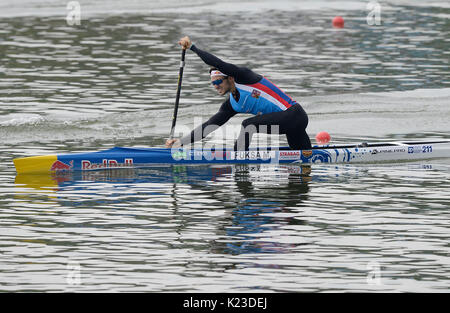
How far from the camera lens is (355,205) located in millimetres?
13180

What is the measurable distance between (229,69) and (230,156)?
5.27 ft

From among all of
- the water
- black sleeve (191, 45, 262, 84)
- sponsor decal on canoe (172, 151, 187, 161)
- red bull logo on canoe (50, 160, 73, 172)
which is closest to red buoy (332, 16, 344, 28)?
the water

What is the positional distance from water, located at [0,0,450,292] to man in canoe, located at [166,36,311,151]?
22.0 inches

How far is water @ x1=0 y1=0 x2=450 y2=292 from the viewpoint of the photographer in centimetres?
1018

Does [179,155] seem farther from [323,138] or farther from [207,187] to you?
[323,138]

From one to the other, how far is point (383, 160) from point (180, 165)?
353 cm

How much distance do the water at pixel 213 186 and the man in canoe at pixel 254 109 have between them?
558 millimetres

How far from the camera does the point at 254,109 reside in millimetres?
15875

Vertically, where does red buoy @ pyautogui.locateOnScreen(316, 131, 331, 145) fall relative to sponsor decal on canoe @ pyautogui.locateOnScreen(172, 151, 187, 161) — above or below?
above

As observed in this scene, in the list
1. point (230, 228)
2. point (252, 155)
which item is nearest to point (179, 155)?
point (252, 155)

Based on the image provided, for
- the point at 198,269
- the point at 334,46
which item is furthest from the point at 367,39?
the point at 198,269

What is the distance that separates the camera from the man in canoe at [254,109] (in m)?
15.4

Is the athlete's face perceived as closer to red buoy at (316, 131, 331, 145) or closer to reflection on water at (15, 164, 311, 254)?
reflection on water at (15, 164, 311, 254)
